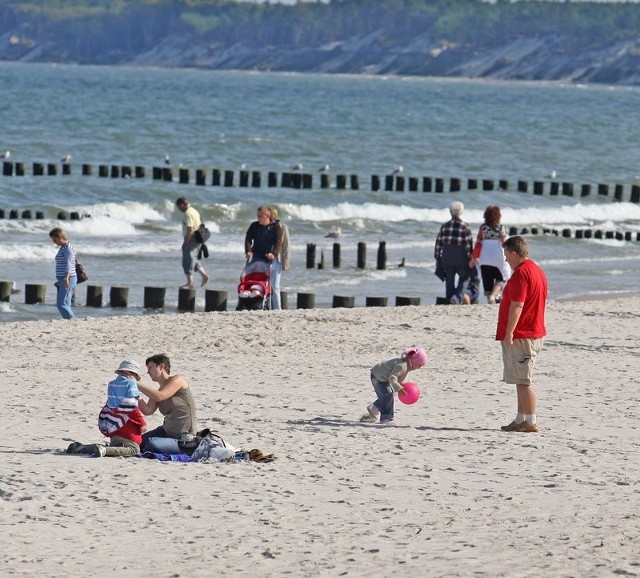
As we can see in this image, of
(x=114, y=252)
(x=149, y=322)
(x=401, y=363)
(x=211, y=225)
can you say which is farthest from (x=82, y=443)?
(x=211, y=225)

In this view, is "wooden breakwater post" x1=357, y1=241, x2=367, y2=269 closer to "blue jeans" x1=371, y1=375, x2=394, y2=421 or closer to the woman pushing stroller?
the woman pushing stroller

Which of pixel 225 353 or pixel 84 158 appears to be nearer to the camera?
pixel 225 353

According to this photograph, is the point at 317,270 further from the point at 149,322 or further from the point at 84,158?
the point at 84,158

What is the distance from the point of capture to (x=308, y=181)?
44188mm

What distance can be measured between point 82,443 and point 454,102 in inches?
4926

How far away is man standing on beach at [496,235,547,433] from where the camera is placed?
1062cm

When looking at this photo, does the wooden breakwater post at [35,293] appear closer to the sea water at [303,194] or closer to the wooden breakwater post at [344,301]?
the sea water at [303,194]

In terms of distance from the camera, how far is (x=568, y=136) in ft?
262

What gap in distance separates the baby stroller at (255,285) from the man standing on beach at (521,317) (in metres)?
6.25

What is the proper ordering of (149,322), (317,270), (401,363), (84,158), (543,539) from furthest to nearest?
(84,158) < (317,270) < (149,322) < (401,363) < (543,539)

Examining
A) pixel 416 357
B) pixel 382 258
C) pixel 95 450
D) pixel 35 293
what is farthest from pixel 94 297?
pixel 95 450

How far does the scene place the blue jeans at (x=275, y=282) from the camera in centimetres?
1679

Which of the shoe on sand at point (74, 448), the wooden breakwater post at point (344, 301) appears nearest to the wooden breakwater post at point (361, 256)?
the wooden breakwater post at point (344, 301)

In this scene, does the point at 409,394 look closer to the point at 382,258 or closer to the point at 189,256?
the point at 189,256
